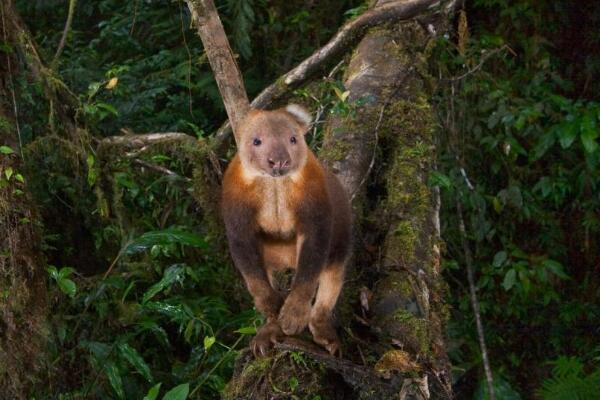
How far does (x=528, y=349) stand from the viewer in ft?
26.7

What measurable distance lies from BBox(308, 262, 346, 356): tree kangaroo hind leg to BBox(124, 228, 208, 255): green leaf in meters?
1.11

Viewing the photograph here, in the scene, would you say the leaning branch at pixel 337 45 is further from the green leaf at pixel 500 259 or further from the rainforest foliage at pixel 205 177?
the green leaf at pixel 500 259

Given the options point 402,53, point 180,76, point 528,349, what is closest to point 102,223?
point 180,76

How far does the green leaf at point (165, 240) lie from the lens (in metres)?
4.76

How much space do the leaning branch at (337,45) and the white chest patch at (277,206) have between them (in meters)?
1.34

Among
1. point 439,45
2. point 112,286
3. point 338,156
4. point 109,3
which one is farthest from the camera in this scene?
point 109,3

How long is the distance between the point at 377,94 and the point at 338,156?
66 centimetres

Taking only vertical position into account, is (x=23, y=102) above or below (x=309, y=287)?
above

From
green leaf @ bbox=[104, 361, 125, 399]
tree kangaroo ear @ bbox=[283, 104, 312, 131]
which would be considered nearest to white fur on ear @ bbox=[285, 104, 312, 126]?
tree kangaroo ear @ bbox=[283, 104, 312, 131]

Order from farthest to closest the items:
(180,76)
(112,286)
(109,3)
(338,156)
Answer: (109,3), (180,76), (112,286), (338,156)

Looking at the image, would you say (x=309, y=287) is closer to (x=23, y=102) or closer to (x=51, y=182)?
(x=51, y=182)

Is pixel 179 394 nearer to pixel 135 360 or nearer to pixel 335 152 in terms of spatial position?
pixel 135 360

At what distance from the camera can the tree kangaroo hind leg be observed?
3576mm

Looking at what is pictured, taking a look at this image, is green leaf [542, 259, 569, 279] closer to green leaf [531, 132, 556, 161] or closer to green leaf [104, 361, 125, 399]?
green leaf [531, 132, 556, 161]
